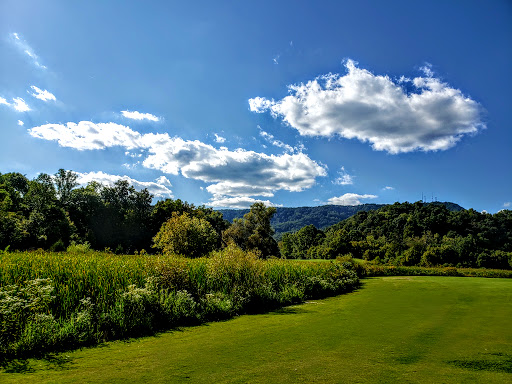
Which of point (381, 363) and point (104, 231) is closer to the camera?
point (381, 363)

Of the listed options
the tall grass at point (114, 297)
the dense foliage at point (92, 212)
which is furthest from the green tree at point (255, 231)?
the tall grass at point (114, 297)

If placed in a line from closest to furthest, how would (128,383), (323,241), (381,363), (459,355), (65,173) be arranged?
(128,383) < (381,363) < (459,355) < (65,173) < (323,241)

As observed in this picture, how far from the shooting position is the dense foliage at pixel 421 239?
5766 centimetres

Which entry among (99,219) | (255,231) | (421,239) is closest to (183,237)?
(255,231)

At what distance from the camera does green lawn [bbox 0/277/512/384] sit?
16.5 feet

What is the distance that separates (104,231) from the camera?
52500 mm

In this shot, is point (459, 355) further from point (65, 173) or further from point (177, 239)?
point (65, 173)

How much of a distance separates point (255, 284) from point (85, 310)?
7.85 meters

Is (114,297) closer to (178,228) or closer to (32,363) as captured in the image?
(32,363)

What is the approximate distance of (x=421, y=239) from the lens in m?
70.2

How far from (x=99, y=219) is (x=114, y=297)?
5032 cm

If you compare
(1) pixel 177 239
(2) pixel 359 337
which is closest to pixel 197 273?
(2) pixel 359 337

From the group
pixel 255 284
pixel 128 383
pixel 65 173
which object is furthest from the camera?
pixel 65 173

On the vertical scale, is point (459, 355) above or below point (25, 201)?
below
